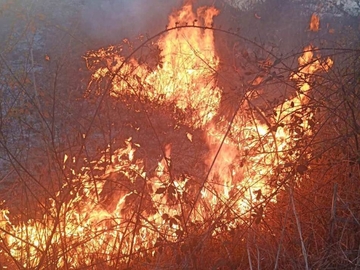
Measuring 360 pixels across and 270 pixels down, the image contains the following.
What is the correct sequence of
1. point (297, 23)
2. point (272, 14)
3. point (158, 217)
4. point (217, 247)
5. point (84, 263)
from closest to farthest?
point (84, 263) < point (217, 247) < point (158, 217) < point (297, 23) < point (272, 14)

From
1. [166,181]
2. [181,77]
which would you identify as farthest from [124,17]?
[166,181]

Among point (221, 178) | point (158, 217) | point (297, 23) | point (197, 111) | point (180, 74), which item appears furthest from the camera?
point (297, 23)

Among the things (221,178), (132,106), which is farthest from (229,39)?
(221,178)

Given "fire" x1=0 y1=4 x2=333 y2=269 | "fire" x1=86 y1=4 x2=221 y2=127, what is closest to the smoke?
"fire" x1=0 y1=4 x2=333 y2=269

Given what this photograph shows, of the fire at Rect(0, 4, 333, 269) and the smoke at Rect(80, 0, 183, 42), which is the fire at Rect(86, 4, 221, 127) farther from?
the smoke at Rect(80, 0, 183, 42)

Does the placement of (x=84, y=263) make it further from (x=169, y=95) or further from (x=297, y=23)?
(x=297, y=23)

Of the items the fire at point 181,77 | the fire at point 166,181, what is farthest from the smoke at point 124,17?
the fire at point 181,77

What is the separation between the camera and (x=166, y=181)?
392cm

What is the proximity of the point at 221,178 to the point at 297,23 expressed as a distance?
9.21 metres

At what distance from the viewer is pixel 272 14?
43.5 feet

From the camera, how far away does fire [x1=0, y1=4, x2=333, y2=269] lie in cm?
266

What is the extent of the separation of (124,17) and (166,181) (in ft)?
27.6

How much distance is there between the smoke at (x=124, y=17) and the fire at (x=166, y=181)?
3041mm

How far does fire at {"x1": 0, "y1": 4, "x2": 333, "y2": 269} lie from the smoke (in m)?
3.04
